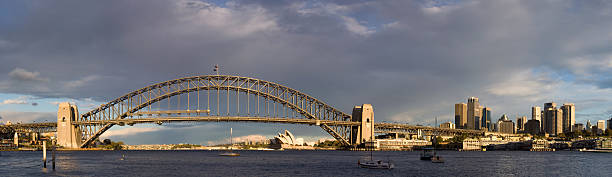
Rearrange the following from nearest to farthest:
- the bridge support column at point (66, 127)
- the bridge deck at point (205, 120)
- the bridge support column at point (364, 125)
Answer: the bridge deck at point (205, 120) → the bridge support column at point (66, 127) → the bridge support column at point (364, 125)

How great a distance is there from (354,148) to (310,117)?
17711 millimetres

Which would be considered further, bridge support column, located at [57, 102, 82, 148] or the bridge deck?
bridge support column, located at [57, 102, 82, 148]

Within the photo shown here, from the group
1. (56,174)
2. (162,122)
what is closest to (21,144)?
(162,122)

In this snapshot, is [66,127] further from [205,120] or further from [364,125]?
[364,125]

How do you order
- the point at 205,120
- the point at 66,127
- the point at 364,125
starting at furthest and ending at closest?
the point at 364,125 < the point at 66,127 < the point at 205,120

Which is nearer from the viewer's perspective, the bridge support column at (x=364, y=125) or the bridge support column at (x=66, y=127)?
the bridge support column at (x=66, y=127)

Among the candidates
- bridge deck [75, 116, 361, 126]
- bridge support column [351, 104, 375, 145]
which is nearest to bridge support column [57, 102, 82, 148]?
bridge deck [75, 116, 361, 126]

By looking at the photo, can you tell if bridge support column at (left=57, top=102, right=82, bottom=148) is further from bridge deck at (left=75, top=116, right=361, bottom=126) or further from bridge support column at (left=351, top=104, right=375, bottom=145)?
bridge support column at (left=351, top=104, right=375, bottom=145)

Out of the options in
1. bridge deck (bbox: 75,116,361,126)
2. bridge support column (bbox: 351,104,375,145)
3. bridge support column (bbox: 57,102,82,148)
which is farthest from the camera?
bridge support column (bbox: 351,104,375,145)

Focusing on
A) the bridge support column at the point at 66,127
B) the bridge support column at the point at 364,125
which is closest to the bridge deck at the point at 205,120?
the bridge support column at the point at 66,127

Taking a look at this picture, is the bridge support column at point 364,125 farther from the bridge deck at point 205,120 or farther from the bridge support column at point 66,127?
the bridge support column at point 66,127

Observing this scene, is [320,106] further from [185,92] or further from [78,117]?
[78,117]

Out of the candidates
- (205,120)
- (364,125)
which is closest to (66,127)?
(205,120)

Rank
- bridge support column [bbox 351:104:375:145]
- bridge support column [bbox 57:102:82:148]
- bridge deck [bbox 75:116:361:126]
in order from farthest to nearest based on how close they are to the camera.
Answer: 1. bridge support column [bbox 351:104:375:145]
2. bridge support column [bbox 57:102:82:148]
3. bridge deck [bbox 75:116:361:126]
